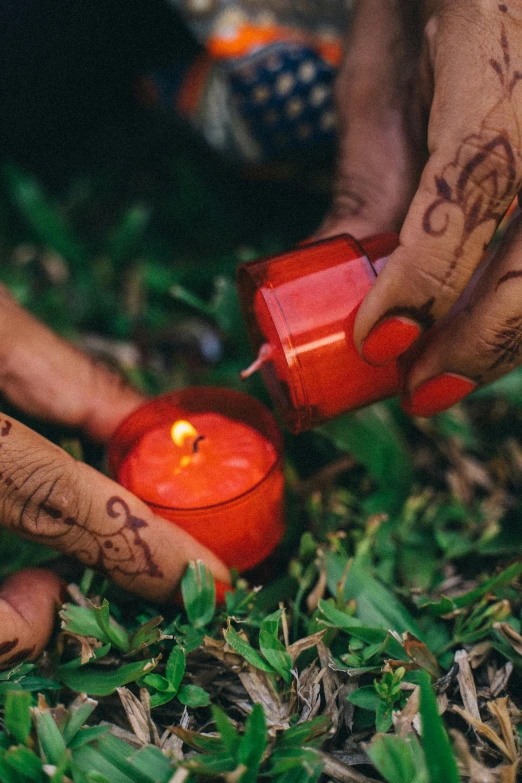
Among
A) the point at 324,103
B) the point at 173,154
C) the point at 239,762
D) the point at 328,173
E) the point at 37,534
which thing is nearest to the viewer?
the point at 239,762

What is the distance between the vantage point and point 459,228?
2.87 feet

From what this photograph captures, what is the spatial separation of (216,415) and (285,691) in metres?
0.43

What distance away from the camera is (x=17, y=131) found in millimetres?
1971

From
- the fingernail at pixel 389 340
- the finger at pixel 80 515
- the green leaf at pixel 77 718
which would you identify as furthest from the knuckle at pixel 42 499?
the fingernail at pixel 389 340

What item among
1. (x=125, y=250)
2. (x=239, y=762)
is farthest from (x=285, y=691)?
(x=125, y=250)

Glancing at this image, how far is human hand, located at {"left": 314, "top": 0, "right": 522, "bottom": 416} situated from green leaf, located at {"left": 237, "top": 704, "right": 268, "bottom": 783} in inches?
18.5

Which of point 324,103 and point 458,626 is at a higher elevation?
point 324,103

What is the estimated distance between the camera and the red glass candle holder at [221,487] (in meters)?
0.98

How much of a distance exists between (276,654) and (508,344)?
0.53 metres

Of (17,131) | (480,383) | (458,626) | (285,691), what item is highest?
(17,131)

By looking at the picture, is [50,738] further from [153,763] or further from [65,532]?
[65,532]

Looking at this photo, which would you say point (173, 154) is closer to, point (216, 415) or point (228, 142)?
point (228, 142)

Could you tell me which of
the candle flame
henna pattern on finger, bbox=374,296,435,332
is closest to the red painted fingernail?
the candle flame

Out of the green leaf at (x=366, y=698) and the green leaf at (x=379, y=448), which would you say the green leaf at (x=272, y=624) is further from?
the green leaf at (x=379, y=448)
